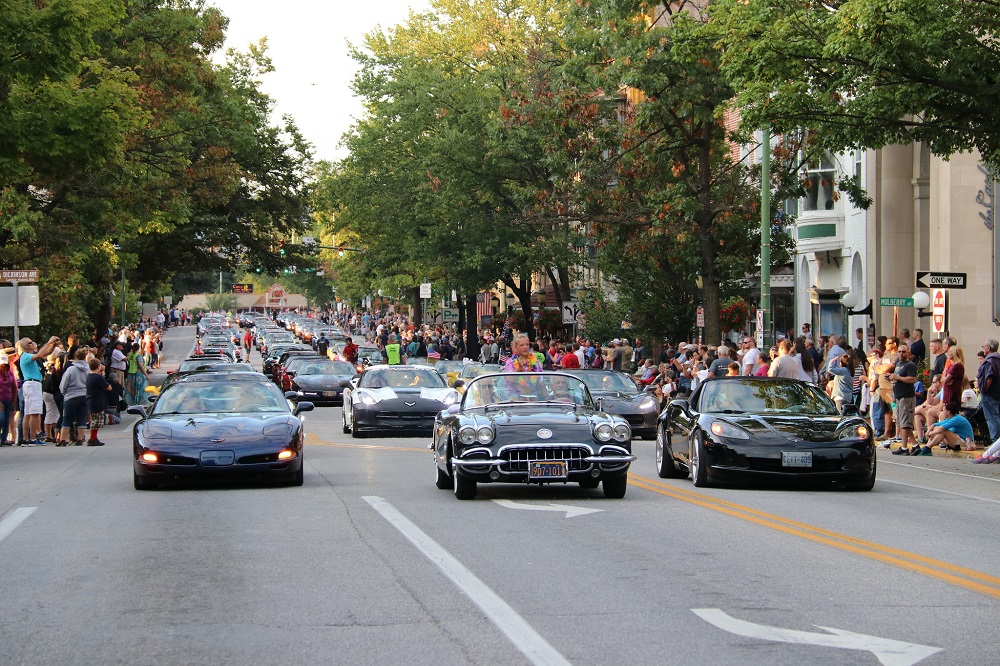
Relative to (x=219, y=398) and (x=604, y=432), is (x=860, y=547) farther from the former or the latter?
(x=219, y=398)

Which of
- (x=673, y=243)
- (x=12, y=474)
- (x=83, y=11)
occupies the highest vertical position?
(x=83, y=11)

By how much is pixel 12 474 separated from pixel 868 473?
449 inches

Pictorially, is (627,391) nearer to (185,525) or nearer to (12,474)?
(12,474)

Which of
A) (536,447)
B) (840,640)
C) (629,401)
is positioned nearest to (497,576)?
(840,640)

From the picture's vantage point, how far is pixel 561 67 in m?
34.5

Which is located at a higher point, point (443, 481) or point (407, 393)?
point (407, 393)

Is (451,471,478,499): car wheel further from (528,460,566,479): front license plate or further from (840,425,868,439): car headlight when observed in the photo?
(840,425,868,439): car headlight

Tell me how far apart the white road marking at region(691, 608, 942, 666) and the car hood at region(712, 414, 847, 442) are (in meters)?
8.10

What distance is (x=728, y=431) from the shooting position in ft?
52.9

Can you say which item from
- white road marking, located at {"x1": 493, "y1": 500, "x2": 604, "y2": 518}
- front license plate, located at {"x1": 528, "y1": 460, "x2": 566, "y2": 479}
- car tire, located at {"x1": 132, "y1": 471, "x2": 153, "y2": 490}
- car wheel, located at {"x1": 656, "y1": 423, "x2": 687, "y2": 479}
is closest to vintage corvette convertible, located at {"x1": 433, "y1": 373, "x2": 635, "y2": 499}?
front license plate, located at {"x1": 528, "y1": 460, "x2": 566, "y2": 479}

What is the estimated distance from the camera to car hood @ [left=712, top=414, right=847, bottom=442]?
15.9 meters

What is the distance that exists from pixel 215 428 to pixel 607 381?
1313 cm

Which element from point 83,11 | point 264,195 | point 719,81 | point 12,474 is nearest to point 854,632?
point 12,474

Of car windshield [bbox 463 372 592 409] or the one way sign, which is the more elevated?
the one way sign
